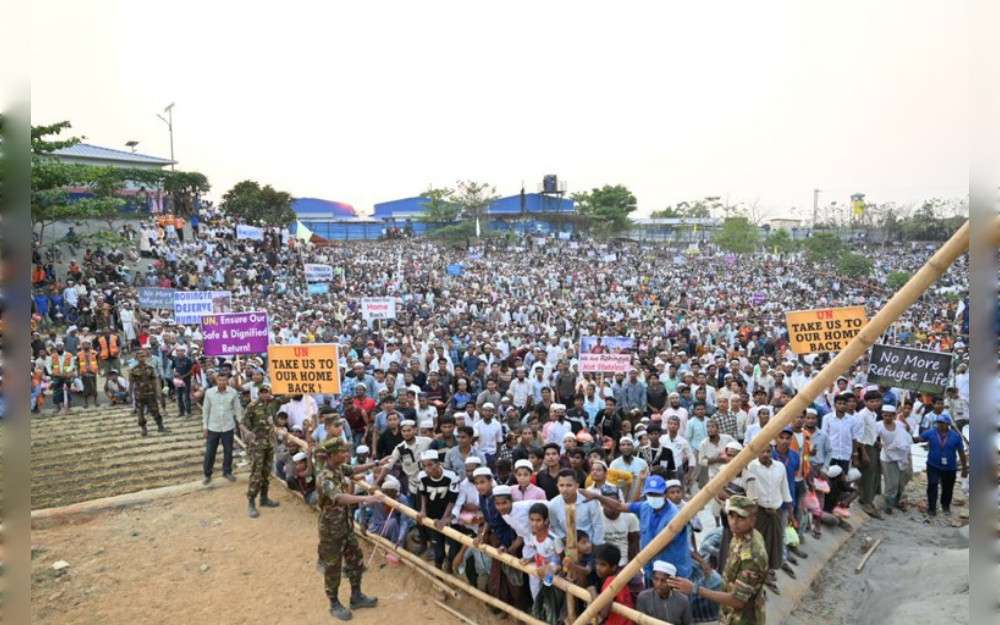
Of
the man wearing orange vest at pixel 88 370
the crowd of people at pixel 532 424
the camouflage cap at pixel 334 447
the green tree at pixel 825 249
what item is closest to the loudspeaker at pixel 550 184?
the green tree at pixel 825 249

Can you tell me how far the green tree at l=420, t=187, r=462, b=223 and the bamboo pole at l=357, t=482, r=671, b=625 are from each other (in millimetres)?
49574

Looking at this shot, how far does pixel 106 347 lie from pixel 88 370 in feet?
3.65

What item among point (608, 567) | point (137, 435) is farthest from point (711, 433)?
point (137, 435)

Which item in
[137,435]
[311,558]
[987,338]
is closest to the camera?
[987,338]

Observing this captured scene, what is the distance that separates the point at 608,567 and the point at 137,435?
397 inches

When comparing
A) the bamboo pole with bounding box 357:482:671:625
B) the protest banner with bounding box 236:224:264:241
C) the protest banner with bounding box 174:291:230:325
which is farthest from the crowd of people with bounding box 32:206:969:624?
the protest banner with bounding box 236:224:264:241

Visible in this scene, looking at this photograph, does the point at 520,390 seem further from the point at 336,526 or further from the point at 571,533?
the point at 571,533

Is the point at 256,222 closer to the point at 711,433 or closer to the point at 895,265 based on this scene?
the point at 711,433

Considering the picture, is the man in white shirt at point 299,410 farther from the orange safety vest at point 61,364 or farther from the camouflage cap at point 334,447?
the orange safety vest at point 61,364

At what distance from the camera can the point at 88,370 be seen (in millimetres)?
13469

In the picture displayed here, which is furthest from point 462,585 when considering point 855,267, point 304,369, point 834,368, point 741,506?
point 855,267

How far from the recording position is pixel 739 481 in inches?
262

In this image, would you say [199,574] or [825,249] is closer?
[199,574]

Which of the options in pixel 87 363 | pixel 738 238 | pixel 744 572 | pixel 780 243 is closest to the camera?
pixel 744 572
